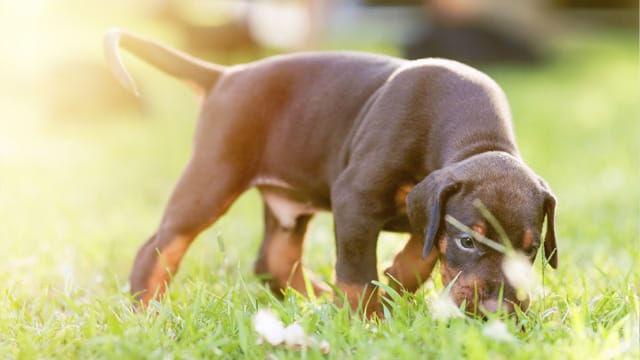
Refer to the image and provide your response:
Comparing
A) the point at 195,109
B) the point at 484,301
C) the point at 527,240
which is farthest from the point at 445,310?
the point at 195,109

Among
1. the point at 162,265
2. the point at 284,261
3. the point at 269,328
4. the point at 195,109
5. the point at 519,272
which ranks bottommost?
the point at 195,109

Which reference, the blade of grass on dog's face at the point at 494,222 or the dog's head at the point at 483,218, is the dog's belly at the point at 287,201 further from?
the blade of grass on dog's face at the point at 494,222

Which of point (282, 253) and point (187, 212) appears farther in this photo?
point (282, 253)

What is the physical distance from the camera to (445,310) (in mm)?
3051

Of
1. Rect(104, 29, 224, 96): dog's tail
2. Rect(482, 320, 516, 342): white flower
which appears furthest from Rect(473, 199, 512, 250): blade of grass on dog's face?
Rect(104, 29, 224, 96): dog's tail

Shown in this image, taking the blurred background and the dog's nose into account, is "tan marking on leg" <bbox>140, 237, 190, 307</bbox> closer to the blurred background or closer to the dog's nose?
the blurred background

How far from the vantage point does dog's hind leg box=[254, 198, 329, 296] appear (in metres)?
4.48

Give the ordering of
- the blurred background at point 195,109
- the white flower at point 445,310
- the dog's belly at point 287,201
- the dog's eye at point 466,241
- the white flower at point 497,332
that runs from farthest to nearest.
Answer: the blurred background at point 195,109 < the dog's belly at point 287,201 < the dog's eye at point 466,241 < the white flower at point 445,310 < the white flower at point 497,332

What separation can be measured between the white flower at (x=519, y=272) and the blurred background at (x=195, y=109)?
1.46 m

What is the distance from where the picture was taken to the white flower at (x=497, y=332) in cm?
275

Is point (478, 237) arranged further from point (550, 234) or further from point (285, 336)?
point (285, 336)

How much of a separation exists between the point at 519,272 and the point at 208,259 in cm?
220

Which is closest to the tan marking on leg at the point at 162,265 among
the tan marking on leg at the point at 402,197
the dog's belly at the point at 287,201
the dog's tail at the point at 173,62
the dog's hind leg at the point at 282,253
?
the dog's belly at the point at 287,201

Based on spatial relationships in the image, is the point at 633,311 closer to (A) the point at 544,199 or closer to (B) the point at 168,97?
(A) the point at 544,199
